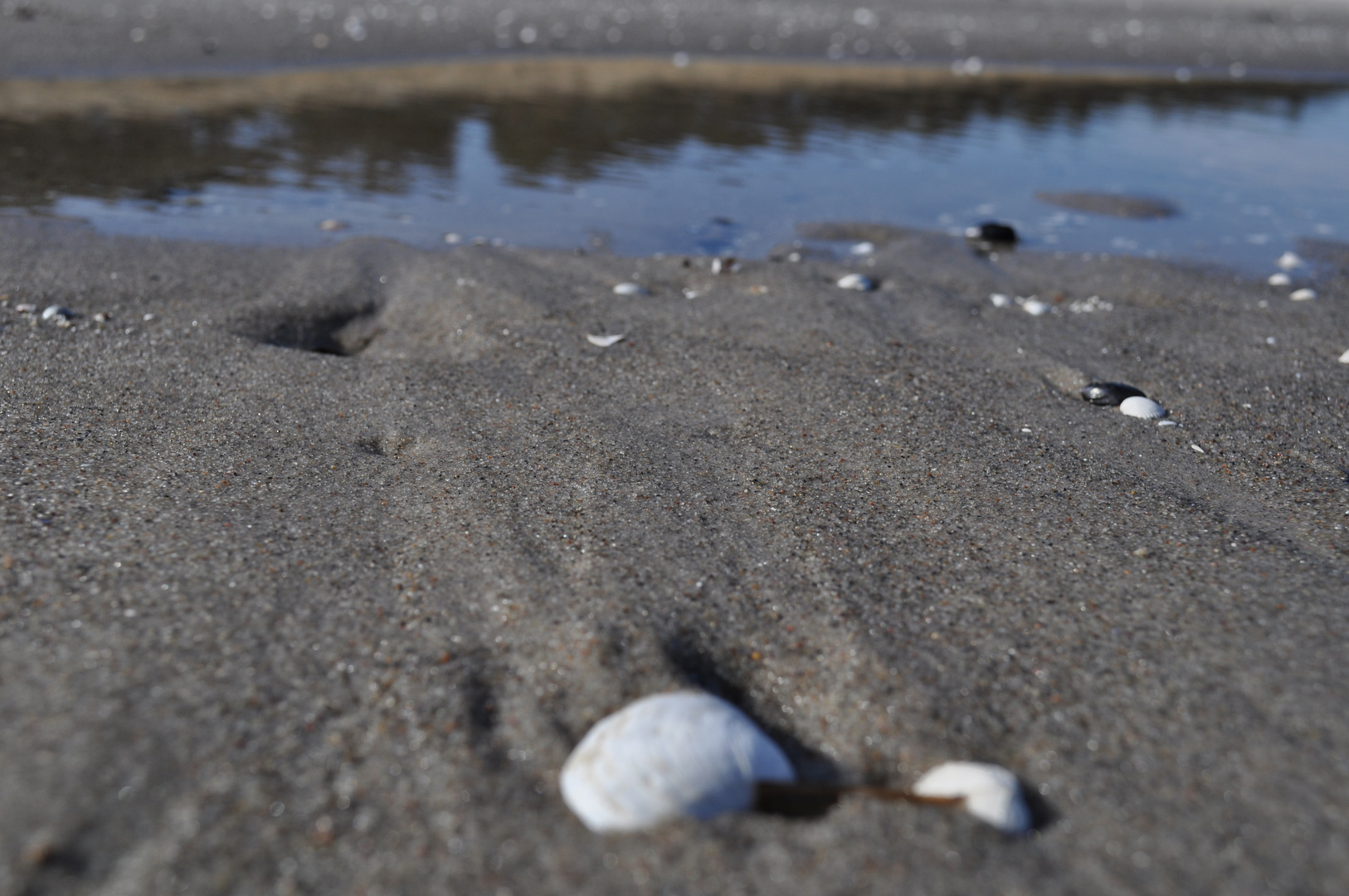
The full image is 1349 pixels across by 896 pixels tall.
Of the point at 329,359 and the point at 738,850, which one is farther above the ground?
the point at 329,359

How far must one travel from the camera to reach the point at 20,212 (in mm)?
4961

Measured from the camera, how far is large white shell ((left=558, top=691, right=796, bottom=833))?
1.52m

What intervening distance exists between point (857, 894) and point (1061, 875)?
34cm

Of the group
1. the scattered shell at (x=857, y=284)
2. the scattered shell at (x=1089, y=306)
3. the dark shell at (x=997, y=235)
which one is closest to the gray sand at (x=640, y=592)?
the scattered shell at (x=1089, y=306)

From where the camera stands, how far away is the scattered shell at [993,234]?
5.52 metres

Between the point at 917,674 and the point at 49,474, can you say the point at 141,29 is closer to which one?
the point at 49,474

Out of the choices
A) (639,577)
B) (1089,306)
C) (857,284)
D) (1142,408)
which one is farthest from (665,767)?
(1089,306)

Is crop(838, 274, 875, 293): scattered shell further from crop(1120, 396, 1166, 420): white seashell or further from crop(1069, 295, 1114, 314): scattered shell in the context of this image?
crop(1120, 396, 1166, 420): white seashell

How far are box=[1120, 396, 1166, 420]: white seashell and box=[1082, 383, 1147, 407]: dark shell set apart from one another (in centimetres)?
2

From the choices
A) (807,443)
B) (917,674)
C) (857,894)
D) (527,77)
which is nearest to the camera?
(857,894)

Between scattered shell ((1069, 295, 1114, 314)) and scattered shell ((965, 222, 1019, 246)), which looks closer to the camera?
scattered shell ((1069, 295, 1114, 314))

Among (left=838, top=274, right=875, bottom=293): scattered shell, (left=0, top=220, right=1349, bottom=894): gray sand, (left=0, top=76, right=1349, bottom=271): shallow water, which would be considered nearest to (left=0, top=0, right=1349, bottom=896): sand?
(left=0, top=220, right=1349, bottom=894): gray sand

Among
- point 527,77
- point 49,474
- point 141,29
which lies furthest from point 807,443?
point 141,29

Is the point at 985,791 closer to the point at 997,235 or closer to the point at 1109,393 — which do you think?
the point at 1109,393
